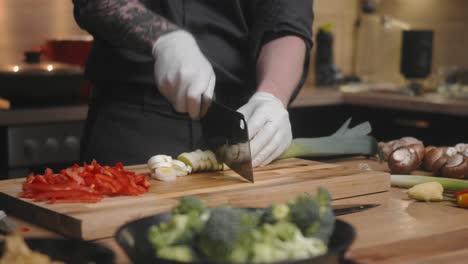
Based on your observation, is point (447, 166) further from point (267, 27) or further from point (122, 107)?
point (122, 107)

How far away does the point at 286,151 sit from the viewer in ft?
5.57

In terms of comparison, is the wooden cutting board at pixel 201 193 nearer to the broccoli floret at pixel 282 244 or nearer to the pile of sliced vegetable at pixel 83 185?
the pile of sliced vegetable at pixel 83 185

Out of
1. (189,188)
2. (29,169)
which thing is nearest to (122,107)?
(189,188)

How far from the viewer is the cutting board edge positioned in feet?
3.80

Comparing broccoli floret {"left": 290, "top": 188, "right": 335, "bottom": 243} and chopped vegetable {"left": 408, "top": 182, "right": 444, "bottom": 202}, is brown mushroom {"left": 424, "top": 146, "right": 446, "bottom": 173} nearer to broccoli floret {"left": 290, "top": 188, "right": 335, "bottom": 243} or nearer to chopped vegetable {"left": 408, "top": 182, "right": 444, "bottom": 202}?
chopped vegetable {"left": 408, "top": 182, "right": 444, "bottom": 202}

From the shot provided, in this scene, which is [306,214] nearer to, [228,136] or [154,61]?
[228,136]

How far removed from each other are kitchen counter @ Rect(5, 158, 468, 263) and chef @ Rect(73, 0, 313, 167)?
469 millimetres

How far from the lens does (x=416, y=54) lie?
340 centimetres

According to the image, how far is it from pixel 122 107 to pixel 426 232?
931 millimetres

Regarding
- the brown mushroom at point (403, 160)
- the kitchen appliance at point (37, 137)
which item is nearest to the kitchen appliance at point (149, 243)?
the brown mushroom at point (403, 160)

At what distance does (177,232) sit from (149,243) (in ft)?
0.20

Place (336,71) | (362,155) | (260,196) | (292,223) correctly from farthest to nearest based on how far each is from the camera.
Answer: (336,71) < (362,155) < (260,196) < (292,223)

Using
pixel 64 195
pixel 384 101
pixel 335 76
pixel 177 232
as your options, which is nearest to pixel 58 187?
pixel 64 195

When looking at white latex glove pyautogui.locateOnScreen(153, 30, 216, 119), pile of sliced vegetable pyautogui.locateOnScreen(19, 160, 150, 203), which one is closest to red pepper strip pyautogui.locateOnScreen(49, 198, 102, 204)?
pile of sliced vegetable pyautogui.locateOnScreen(19, 160, 150, 203)
